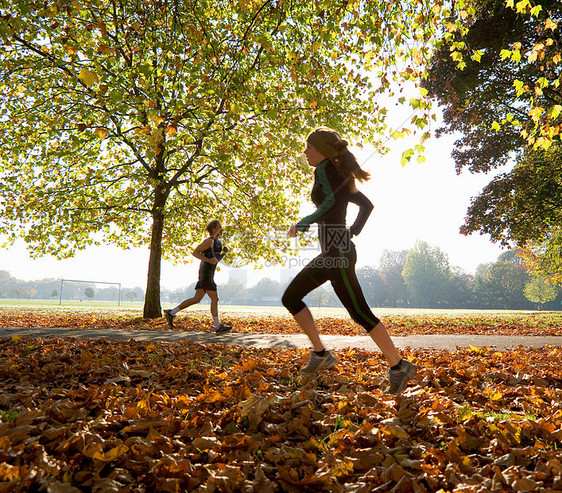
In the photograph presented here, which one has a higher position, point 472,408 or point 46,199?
point 46,199

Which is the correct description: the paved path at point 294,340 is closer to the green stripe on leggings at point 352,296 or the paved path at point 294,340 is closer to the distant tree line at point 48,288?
the green stripe on leggings at point 352,296

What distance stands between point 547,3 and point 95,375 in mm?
14975

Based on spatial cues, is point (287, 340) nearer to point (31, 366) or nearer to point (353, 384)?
point (353, 384)

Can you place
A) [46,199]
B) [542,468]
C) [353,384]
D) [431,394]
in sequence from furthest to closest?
[46,199], [353,384], [431,394], [542,468]

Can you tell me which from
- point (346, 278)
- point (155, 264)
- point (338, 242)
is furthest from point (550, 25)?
point (155, 264)

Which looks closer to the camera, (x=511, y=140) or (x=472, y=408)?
(x=472, y=408)

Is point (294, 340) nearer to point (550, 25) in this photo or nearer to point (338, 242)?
point (338, 242)

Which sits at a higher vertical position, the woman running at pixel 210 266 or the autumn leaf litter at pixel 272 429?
the woman running at pixel 210 266

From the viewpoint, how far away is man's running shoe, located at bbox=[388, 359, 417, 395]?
10.2 feet

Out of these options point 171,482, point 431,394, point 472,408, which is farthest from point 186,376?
point 472,408

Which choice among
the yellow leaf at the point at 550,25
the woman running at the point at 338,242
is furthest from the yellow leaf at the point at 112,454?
the yellow leaf at the point at 550,25

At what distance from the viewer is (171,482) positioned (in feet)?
5.81

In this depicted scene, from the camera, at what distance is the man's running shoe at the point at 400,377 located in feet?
10.2

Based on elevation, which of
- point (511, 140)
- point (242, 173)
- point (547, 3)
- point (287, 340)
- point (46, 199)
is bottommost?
point (287, 340)
